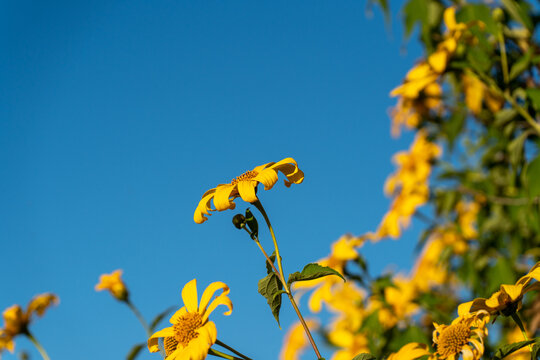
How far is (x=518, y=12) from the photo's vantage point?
2.29 meters

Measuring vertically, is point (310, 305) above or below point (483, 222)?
below

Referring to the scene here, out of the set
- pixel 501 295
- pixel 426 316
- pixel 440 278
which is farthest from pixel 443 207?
pixel 501 295

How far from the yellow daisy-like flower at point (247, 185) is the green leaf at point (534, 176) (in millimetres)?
965

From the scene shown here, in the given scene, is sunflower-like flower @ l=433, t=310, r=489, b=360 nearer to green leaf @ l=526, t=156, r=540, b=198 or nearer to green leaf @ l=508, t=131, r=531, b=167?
green leaf @ l=526, t=156, r=540, b=198

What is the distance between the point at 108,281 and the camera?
2.55m

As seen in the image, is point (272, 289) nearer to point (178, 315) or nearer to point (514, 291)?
point (178, 315)

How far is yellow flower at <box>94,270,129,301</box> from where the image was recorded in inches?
98.7

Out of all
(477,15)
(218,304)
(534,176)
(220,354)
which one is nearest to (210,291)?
(218,304)

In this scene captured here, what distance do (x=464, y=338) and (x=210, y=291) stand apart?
478 millimetres

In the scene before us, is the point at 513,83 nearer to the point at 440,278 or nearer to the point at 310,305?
the point at 310,305

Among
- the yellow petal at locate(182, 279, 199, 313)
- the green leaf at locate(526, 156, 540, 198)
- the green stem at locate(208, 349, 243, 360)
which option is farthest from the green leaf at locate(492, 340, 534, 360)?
the green leaf at locate(526, 156, 540, 198)

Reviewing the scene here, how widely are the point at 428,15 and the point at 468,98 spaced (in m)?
0.90

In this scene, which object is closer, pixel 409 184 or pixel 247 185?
pixel 247 185

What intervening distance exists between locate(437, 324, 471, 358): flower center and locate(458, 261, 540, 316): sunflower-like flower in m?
0.06
